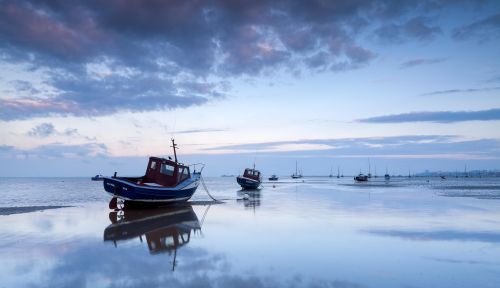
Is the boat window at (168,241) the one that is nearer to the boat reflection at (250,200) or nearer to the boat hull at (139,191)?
the boat hull at (139,191)

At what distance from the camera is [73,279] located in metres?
8.58

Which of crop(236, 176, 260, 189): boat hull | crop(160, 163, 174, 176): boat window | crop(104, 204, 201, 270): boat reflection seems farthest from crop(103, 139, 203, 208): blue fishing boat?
crop(236, 176, 260, 189): boat hull

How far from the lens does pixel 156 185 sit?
1026 inches

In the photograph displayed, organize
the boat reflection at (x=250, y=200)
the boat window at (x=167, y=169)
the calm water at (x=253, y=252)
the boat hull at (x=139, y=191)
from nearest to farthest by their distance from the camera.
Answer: the calm water at (x=253, y=252) → the boat hull at (x=139, y=191) → the boat reflection at (x=250, y=200) → the boat window at (x=167, y=169)

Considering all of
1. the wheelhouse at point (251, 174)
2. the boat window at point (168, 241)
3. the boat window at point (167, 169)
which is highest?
the boat window at point (167, 169)

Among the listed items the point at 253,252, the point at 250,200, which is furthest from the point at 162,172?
the point at 253,252

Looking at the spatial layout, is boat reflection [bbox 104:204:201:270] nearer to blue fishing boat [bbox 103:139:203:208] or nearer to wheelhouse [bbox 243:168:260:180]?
blue fishing boat [bbox 103:139:203:208]

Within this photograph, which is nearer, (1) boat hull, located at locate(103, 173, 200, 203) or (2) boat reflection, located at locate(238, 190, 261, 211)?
(1) boat hull, located at locate(103, 173, 200, 203)

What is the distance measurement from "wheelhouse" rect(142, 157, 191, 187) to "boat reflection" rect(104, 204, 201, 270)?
16.4ft

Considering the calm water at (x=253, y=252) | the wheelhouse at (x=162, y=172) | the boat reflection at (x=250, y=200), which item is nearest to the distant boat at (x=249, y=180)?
the boat reflection at (x=250, y=200)

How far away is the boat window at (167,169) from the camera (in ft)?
92.9

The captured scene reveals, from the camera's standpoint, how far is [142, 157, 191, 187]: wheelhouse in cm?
2797

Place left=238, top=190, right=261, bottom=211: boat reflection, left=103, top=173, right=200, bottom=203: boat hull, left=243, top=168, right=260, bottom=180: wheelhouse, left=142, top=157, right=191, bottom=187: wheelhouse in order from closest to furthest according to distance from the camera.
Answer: left=103, top=173, right=200, bottom=203: boat hull, left=238, top=190, right=261, bottom=211: boat reflection, left=142, top=157, right=191, bottom=187: wheelhouse, left=243, top=168, right=260, bottom=180: wheelhouse

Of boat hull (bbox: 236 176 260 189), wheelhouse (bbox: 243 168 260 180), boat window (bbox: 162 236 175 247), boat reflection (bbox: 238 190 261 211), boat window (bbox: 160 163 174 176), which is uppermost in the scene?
boat window (bbox: 160 163 174 176)
